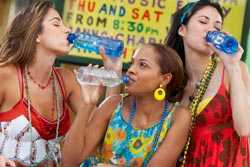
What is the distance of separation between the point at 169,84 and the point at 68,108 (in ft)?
2.23

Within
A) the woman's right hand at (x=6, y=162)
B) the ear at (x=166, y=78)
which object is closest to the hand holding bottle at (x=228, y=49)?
the ear at (x=166, y=78)

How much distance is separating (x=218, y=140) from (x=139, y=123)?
1.40ft

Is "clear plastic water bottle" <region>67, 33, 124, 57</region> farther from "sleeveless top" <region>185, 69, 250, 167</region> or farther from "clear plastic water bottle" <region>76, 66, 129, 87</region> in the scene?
"sleeveless top" <region>185, 69, 250, 167</region>

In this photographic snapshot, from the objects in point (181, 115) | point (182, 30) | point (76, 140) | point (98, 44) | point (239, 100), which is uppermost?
point (182, 30)

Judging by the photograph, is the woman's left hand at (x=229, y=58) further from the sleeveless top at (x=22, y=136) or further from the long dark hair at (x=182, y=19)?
the sleeveless top at (x=22, y=136)

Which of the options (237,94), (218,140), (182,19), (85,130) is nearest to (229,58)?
(237,94)

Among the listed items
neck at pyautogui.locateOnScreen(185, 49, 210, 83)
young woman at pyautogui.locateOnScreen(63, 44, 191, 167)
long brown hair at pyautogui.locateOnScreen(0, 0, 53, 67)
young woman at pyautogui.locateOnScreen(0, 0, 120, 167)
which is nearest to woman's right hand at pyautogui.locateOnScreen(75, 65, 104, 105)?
young woman at pyautogui.locateOnScreen(63, 44, 191, 167)

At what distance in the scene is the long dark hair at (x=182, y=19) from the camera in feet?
11.5

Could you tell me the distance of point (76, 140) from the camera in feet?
10.1

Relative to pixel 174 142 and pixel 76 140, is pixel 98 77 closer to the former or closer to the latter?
pixel 76 140

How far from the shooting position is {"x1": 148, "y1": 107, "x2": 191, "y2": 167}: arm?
2.98 metres

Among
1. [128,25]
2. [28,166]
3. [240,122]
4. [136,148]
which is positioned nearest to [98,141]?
[136,148]

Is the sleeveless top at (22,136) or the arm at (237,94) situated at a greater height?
the arm at (237,94)

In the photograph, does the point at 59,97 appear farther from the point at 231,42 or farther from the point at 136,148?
the point at 231,42
